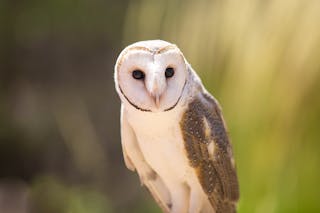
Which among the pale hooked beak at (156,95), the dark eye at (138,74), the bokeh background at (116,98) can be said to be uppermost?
the dark eye at (138,74)

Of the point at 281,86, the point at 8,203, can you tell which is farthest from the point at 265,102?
the point at 8,203

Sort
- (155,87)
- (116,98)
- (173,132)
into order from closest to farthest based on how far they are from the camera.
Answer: (155,87), (173,132), (116,98)

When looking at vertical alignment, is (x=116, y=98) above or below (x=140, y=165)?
below

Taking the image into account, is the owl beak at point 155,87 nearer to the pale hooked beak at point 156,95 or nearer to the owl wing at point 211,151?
the pale hooked beak at point 156,95

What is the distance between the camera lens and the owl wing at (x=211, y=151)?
3.09ft

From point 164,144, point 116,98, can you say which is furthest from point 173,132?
point 116,98

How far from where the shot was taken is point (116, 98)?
2410mm

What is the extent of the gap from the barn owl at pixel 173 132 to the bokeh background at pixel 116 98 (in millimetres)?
368

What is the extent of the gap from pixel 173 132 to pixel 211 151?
8cm

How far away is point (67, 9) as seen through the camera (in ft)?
7.72

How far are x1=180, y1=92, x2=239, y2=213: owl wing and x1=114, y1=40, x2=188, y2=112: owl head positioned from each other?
0.08 m

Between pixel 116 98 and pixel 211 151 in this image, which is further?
pixel 116 98

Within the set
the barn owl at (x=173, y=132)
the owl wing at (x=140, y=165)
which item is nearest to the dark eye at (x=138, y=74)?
the barn owl at (x=173, y=132)

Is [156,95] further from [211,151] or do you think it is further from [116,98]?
[116,98]
